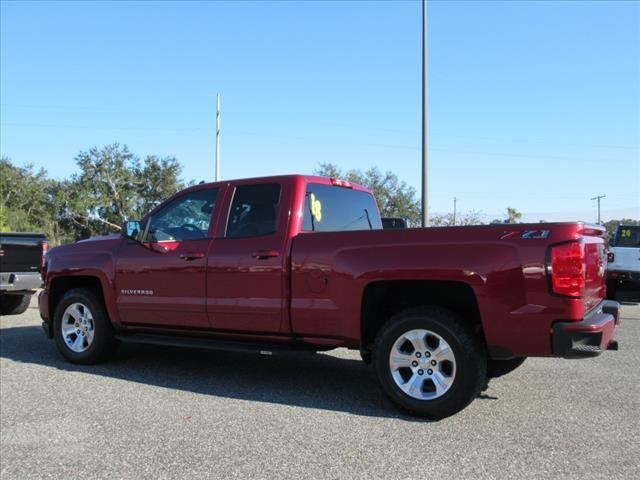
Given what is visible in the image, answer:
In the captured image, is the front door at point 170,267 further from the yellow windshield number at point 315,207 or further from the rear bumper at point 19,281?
the rear bumper at point 19,281

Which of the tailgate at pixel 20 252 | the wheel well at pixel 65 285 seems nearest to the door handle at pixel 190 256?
the wheel well at pixel 65 285

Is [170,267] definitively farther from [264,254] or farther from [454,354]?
[454,354]

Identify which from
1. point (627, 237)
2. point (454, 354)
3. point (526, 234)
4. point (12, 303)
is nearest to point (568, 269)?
point (526, 234)

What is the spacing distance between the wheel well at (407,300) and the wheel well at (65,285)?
3.34 m

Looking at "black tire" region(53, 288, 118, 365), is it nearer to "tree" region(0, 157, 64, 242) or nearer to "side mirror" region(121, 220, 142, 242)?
"side mirror" region(121, 220, 142, 242)

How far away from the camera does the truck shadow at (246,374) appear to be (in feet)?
16.5

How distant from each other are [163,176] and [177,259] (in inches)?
1923

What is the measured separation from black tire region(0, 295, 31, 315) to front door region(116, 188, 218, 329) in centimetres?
569

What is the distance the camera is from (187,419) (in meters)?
4.50

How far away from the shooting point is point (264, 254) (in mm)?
5172

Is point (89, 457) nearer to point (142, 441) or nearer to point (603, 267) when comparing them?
point (142, 441)

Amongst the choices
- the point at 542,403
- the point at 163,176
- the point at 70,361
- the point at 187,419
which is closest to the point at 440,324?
the point at 542,403

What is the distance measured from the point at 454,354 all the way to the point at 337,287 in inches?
43.2

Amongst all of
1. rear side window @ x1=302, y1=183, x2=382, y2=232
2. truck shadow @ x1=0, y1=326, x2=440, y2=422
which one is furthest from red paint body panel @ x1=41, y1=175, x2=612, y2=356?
truck shadow @ x1=0, y1=326, x2=440, y2=422
